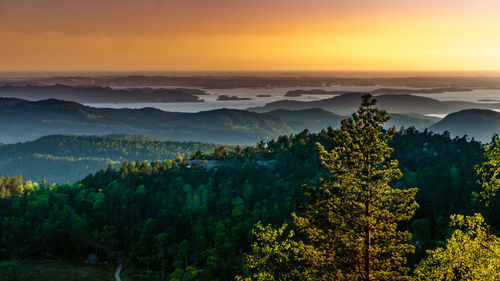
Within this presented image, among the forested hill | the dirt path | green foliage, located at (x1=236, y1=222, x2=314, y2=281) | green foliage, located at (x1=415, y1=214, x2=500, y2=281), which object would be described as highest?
green foliage, located at (x1=415, y1=214, x2=500, y2=281)

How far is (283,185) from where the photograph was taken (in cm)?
11794

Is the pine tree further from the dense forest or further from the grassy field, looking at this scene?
the grassy field

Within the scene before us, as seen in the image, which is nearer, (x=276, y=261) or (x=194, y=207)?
(x=276, y=261)

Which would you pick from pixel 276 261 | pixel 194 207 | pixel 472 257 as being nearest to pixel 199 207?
pixel 194 207

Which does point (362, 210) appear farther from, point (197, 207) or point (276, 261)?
point (197, 207)

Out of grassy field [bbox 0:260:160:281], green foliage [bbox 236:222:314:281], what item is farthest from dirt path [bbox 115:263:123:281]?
green foliage [bbox 236:222:314:281]

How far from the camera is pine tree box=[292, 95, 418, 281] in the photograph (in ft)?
64.5

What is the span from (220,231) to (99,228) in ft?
136

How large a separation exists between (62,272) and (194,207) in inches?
1323

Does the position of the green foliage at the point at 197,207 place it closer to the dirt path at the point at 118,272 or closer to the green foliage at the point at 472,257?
the dirt path at the point at 118,272

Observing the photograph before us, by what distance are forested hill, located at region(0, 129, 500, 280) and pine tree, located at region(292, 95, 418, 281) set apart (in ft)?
135

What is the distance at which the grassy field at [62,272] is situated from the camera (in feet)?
279

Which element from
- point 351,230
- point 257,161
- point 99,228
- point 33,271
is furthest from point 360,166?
point 257,161

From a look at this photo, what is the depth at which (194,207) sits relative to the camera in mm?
Answer: 107562
